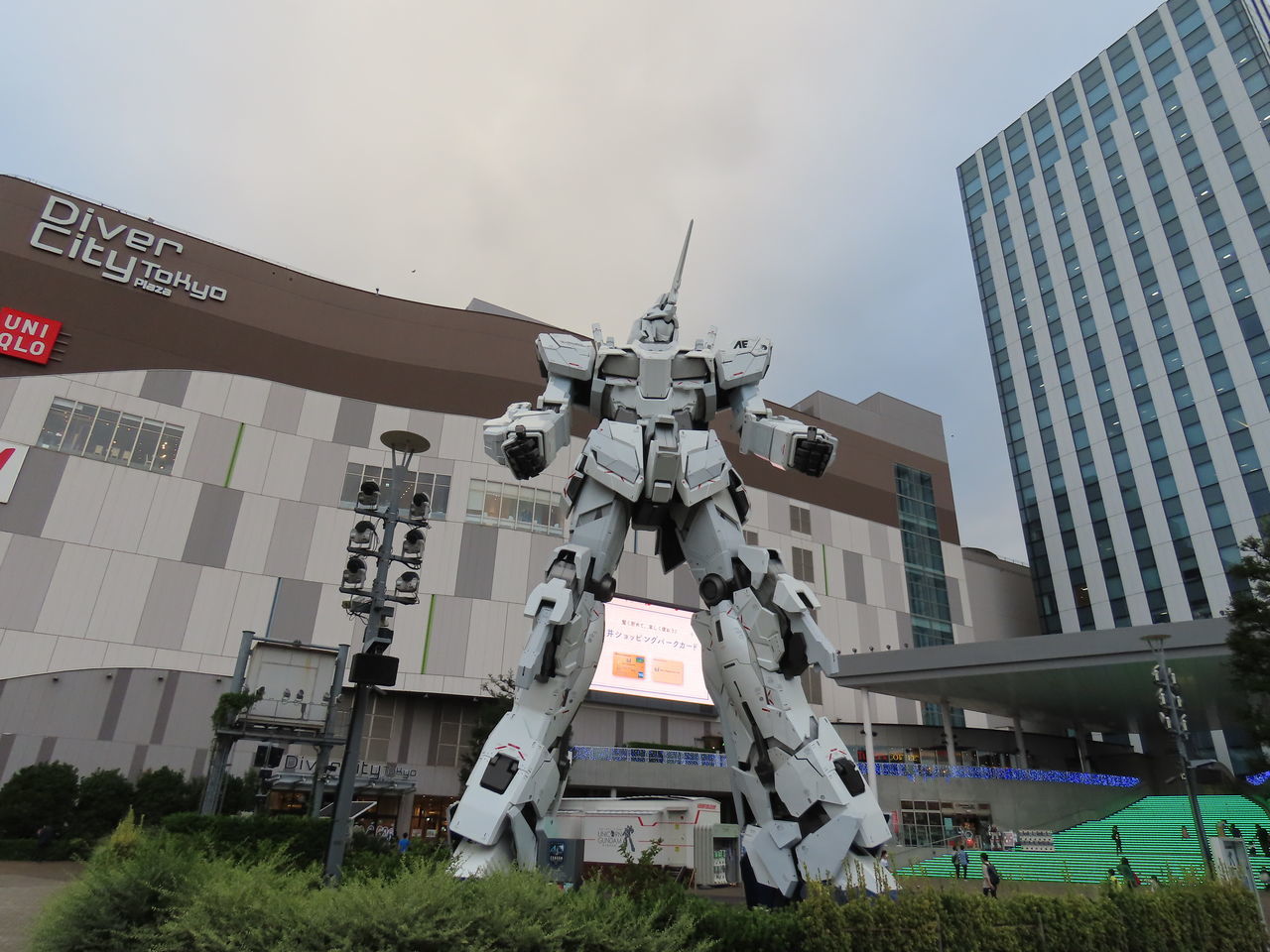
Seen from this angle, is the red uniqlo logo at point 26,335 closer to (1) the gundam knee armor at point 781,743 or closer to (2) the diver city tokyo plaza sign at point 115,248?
(2) the diver city tokyo plaza sign at point 115,248

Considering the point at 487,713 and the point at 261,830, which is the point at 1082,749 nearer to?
the point at 487,713

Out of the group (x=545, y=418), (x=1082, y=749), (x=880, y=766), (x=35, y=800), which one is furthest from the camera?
(x=1082, y=749)

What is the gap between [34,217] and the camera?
3059 cm

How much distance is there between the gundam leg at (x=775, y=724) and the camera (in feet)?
21.5

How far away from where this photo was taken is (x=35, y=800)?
2248cm

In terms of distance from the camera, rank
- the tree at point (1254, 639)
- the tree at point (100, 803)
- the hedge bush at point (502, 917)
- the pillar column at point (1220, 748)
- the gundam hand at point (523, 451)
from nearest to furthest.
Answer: the hedge bush at point (502, 917), the gundam hand at point (523, 451), the tree at point (1254, 639), the tree at point (100, 803), the pillar column at point (1220, 748)

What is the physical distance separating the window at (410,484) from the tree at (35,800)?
1372cm

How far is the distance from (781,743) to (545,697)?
2.39m

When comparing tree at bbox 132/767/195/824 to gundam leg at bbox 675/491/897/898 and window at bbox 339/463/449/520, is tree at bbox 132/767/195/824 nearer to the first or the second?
window at bbox 339/463/449/520

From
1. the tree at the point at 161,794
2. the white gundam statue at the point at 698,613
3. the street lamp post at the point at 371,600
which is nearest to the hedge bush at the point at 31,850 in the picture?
the tree at the point at 161,794

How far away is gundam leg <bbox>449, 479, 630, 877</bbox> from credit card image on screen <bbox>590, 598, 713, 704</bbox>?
2450 cm

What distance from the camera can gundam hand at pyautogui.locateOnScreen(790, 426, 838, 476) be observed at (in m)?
8.13

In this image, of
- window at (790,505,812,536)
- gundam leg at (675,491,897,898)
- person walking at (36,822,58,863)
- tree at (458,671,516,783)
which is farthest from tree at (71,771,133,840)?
window at (790,505,812,536)

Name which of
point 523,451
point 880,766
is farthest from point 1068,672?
point 523,451
